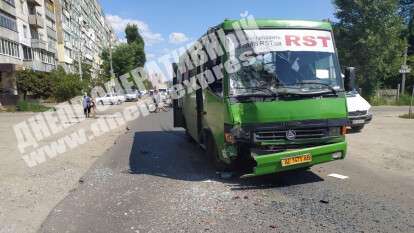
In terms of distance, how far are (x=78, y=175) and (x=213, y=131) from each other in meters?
3.14

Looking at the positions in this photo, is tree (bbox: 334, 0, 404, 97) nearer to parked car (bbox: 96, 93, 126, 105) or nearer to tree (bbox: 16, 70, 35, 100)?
parked car (bbox: 96, 93, 126, 105)

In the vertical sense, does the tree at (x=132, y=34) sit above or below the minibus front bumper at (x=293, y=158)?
above

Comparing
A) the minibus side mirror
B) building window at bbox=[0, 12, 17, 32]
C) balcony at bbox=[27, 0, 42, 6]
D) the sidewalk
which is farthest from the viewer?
balcony at bbox=[27, 0, 42, 6]

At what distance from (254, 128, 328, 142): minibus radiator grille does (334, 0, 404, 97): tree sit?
27.7 metres

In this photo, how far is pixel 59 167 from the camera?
977cm

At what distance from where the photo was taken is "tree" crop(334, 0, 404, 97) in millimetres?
32438

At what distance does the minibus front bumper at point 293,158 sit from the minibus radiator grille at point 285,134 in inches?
8.8

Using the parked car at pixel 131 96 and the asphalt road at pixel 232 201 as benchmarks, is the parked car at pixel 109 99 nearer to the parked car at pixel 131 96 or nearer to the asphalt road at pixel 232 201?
the parked car at pixel 131 96

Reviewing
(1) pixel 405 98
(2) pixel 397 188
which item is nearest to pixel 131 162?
(2) pixel 397 188

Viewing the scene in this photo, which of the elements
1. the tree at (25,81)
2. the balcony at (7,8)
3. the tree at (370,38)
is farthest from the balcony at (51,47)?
the tree at (370,38)

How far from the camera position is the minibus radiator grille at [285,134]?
696cm

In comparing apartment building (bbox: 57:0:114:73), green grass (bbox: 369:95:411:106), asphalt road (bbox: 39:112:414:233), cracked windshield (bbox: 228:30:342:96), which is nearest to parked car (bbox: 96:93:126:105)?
apartment building (bbox: 57:0:114:73)

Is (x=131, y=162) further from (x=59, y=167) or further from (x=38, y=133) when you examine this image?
(x=38, y=133)

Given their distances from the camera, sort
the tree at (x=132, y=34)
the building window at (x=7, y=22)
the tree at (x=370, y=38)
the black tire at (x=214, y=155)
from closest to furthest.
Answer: the black tire at (x=214, y=155), the tree at (x=370, y=38), the building window at (x=7, y=22), the tree at (x=132, y=34)
